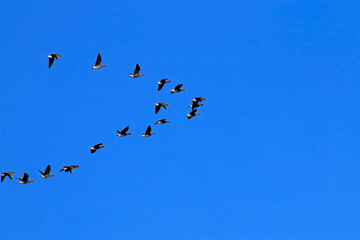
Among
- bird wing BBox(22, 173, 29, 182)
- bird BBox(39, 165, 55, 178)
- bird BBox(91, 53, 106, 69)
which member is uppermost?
bird BBox(91, 53, 106, 69)

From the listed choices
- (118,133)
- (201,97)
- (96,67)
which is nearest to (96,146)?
(118,133)

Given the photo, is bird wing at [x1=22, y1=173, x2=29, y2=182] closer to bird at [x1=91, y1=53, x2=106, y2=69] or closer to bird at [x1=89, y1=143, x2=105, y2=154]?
bird at [x1=89, y1=143, x2=105, y2=154]

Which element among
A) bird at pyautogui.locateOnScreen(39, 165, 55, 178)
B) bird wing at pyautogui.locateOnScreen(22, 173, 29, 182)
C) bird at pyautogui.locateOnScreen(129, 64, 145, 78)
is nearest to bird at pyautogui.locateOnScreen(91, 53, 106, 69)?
bird at pyautogui.locateOnScreen(129, 64, 145, 78)

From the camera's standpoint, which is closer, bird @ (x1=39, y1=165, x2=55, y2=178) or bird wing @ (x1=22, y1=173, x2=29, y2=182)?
bird wing @ (x1=22, y1=173, x2=29, y2=182)

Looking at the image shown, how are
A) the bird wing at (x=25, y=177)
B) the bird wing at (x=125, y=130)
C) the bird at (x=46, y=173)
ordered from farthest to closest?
1. the bird wing at (x=125, y=130)
2. the bird at (x=46, y=173)
3. the bird wing at (x=25, y=177)

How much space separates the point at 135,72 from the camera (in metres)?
73.8

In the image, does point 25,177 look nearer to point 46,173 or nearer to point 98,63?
point 46,173

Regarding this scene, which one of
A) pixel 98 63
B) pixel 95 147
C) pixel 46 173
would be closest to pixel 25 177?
pixel 46 173

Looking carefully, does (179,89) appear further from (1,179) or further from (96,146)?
(1,179)

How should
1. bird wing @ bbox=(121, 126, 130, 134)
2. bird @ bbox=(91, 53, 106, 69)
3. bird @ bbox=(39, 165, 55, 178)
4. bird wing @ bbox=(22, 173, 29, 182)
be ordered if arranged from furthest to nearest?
bird wing @ bbox=(121, 126, 130, 134)
bird @ bbox=(91, 53, 106, 69)
bird @ bbox=(39, 165, 55, 178)
bird wing @ bbox=(22, 173, 29, 182)

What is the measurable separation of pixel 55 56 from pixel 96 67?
270 inches

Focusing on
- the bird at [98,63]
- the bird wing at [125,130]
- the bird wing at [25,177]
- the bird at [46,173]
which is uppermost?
the bird at [98,63]

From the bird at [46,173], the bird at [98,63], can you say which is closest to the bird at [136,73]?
the bird at [98,63]

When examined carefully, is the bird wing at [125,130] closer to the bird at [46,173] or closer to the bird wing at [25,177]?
the bird at [46,173]
